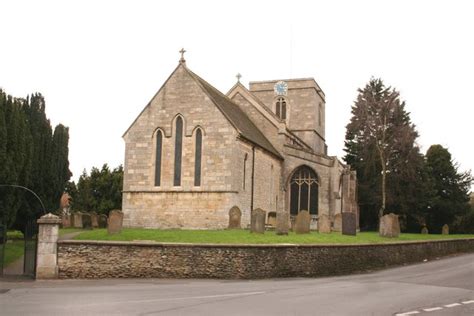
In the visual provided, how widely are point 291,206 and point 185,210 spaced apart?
10237mm

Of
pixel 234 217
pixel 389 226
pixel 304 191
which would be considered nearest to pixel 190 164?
pixel 234 217

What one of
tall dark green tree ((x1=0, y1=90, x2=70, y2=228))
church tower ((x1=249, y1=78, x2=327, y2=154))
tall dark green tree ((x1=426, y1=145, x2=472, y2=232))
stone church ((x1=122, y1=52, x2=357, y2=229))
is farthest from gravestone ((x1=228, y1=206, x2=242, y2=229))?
tall dark green tree ((x1=426, y1=145, x2=472, y2=232))

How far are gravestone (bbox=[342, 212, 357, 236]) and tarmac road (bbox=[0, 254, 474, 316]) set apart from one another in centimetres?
886

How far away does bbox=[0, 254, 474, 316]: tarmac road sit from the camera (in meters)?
10.5

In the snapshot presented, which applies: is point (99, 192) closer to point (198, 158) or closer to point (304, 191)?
point (304, 191)

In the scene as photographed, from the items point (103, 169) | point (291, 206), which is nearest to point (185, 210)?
point (291, 206)

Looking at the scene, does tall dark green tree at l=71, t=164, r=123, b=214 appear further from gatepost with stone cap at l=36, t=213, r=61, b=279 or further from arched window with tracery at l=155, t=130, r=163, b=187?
gatepost with stone cap at l=36, t=213, r=61, b=279

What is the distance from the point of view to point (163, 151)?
29250mm

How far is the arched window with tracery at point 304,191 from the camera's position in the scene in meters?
35.4

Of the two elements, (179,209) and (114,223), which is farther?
(179,209)

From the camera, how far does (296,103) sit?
4747 cm

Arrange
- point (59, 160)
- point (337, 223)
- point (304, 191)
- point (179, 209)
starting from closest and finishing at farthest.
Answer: point (179, 209) → point (337, 223) → point (59, 160) → point (304, 191)

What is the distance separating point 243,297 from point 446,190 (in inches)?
1677

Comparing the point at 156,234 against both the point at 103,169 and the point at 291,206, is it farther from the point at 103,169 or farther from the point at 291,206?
the point at 103,169
